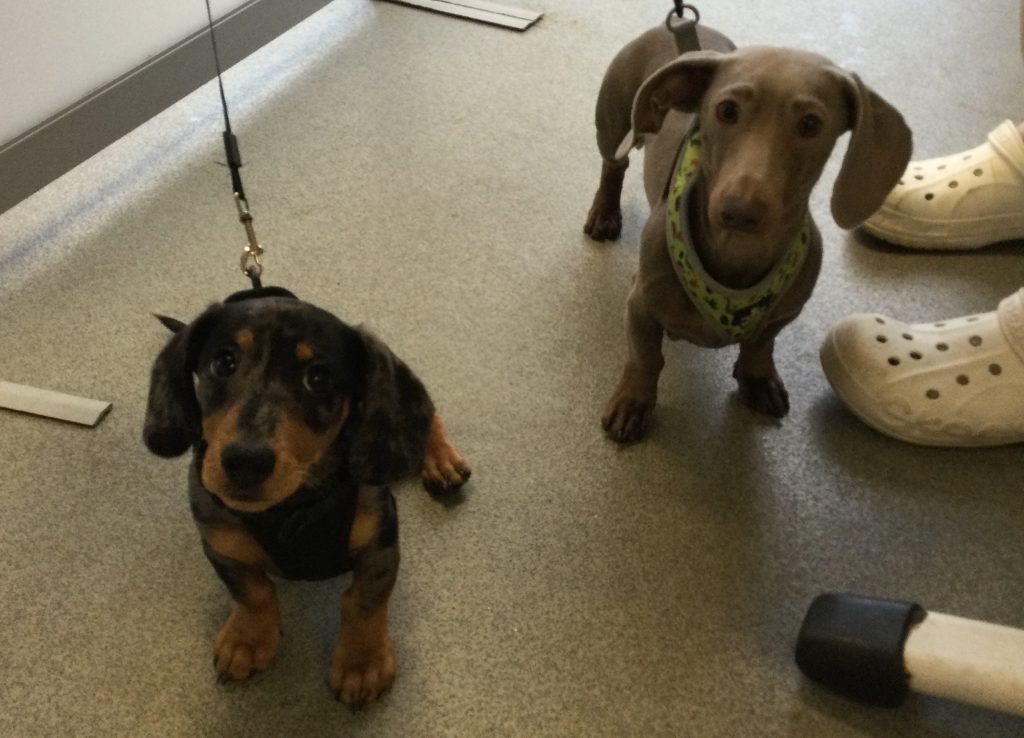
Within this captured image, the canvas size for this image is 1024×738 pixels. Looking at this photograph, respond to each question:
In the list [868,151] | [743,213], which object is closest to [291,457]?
[743,213]

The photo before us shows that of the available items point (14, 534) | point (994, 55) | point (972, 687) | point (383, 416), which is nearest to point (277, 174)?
point (14, 534)

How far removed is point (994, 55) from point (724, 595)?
6.26 ft

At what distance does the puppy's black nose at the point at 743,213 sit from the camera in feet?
3.79

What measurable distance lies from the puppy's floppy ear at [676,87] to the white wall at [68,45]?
1.21m

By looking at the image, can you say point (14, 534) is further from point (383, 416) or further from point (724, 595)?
point (724, 595)

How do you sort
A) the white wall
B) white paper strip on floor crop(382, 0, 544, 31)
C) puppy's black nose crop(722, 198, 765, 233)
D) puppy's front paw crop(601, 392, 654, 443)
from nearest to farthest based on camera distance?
puppy's black nose crop(722, 198, 765, 233)
puppy's front paw crop(601, 392, 654, 443)
the white wall
white paper strip on floor crop(382, 0, 544, 31)

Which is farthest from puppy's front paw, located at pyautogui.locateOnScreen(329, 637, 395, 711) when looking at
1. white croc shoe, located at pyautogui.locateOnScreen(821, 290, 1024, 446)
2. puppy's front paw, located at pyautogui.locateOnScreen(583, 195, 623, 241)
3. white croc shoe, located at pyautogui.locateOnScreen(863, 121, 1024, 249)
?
white croc shoe, located at pyautogui.locateOnScreen(863, 121, 1024, 249)

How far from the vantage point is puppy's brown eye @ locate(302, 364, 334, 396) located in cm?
100

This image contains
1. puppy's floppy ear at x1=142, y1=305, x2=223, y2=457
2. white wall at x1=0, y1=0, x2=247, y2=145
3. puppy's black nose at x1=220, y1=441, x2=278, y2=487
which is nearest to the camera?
puppy's black nose at x1=220, y1=441, x2=278, y2=487

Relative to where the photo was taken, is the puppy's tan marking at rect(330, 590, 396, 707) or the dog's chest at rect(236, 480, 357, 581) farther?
the puppy's tan marking at rect(330, 590, 396, 707)

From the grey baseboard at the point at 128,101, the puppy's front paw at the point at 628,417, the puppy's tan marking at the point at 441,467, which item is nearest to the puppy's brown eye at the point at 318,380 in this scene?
the puppy's tan marking at the point at 441,467

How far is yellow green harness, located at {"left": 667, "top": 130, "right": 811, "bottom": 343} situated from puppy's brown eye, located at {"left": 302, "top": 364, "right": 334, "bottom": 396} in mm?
559

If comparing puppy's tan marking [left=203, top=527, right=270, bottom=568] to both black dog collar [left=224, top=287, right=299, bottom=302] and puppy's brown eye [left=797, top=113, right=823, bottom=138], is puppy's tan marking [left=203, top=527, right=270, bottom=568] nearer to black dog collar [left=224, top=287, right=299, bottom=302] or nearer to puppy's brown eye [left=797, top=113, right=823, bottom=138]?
black dog collar [left=224, top=287, right=299, bottom=302]

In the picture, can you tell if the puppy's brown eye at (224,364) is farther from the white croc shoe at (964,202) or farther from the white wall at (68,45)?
the white croc shoe at (964,202)
